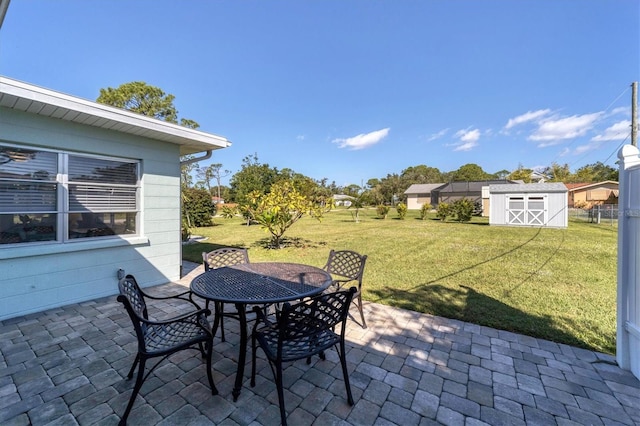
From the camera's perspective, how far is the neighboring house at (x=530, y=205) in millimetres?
14188

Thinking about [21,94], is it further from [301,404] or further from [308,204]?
[308,204]

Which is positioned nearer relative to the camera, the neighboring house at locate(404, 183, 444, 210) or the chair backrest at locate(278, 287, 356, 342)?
the chair backrest at locate(278, 287, 356, 342)

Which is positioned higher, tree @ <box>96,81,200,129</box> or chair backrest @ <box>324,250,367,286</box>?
tree @ <box>96,81,200,129</box>

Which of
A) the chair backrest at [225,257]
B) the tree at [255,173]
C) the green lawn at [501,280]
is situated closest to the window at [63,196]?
the chair backrest at [225,257]

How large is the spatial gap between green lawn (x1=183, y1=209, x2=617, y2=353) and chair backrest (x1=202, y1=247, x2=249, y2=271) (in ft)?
6.68

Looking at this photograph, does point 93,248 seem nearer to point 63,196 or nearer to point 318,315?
point 63,196

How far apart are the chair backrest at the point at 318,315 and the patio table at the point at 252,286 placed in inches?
6.7

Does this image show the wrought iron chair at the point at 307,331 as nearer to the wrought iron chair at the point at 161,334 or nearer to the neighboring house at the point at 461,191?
the wrought iron chair at the point at 161,334

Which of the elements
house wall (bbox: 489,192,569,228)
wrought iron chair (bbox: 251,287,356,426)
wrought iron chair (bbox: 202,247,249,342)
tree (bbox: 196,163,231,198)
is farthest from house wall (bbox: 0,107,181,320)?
tree (bbox: 196,163,231,198)

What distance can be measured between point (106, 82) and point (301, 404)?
21.0m

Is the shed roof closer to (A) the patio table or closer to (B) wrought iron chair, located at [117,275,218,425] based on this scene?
(B) wrought iron chair, located at [117,275,218,425]

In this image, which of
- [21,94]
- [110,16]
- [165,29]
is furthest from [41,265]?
[165,29]

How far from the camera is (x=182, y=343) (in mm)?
1817

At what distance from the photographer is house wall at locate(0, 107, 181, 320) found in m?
3.27
